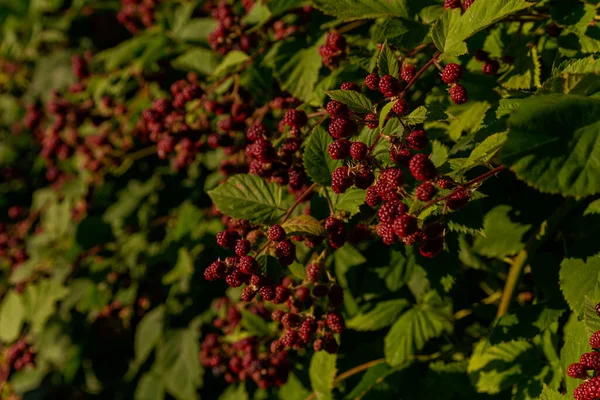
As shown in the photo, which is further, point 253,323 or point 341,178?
point 253,323

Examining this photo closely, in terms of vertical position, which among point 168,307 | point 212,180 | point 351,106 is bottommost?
point 168,307

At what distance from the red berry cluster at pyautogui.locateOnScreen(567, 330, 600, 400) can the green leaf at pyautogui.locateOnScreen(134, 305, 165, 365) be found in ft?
8.06

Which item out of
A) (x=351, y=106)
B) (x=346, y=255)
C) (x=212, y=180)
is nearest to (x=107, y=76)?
(x=212, y=180)

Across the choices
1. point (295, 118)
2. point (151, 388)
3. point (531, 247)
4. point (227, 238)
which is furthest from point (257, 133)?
point (151, 388)

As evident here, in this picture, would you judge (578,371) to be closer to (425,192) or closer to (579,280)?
(579,280)

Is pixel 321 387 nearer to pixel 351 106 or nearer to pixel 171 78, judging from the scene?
pixel 351 106

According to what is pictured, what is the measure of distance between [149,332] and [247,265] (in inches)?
80.4

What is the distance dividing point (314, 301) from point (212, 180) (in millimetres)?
1227

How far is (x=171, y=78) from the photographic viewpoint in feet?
10.5

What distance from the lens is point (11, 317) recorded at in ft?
12.0

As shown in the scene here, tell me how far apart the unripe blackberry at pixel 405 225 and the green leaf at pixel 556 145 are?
0.28 metres

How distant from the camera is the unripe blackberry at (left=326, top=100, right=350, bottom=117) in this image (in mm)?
1397

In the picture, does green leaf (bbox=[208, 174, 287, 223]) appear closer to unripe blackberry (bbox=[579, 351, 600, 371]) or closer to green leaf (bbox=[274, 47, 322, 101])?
green leaf (bbox=[274, 47, 322, 101])

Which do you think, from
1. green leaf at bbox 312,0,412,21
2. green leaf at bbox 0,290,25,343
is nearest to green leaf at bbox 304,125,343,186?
green leaf at bbox 312,0,412,21
